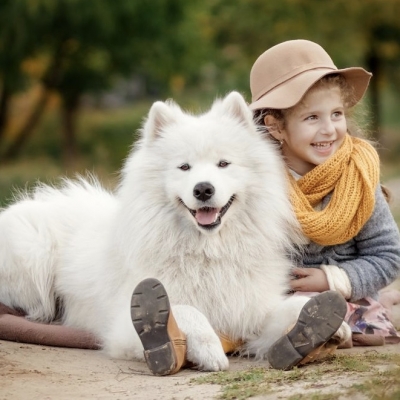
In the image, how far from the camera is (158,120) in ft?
16.2

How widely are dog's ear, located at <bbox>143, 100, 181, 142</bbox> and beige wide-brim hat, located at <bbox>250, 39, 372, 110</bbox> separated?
0.61 m

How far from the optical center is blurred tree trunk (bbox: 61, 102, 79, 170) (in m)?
24.5

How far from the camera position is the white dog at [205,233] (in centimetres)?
466

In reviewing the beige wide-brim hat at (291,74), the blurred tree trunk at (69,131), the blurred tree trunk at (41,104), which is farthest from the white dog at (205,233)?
the blurred tree trunk at (69,131)

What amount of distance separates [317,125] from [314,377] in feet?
5.76

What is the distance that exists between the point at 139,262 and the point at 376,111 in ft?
76.6

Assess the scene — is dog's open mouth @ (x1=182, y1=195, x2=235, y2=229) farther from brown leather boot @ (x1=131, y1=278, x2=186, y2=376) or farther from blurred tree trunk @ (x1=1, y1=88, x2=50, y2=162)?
blurred tree trunk @ (x1=1, y1=88, x2=50, y2=162)

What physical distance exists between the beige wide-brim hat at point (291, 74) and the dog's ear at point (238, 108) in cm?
34

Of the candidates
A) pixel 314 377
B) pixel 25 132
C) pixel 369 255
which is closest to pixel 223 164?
pixel 369 255

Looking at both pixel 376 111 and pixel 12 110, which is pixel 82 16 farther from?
pixel 376 111

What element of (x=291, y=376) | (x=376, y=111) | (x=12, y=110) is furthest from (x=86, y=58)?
(x=291, y=376)

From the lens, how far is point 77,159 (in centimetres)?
2444

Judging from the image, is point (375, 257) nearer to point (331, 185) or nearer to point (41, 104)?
point (331, 185)

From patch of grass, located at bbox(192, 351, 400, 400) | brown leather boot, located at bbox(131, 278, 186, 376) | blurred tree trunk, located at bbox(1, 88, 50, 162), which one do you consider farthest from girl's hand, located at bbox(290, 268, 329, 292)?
blurred tree trunk, located at bbox(1, 88, 50, 162)
